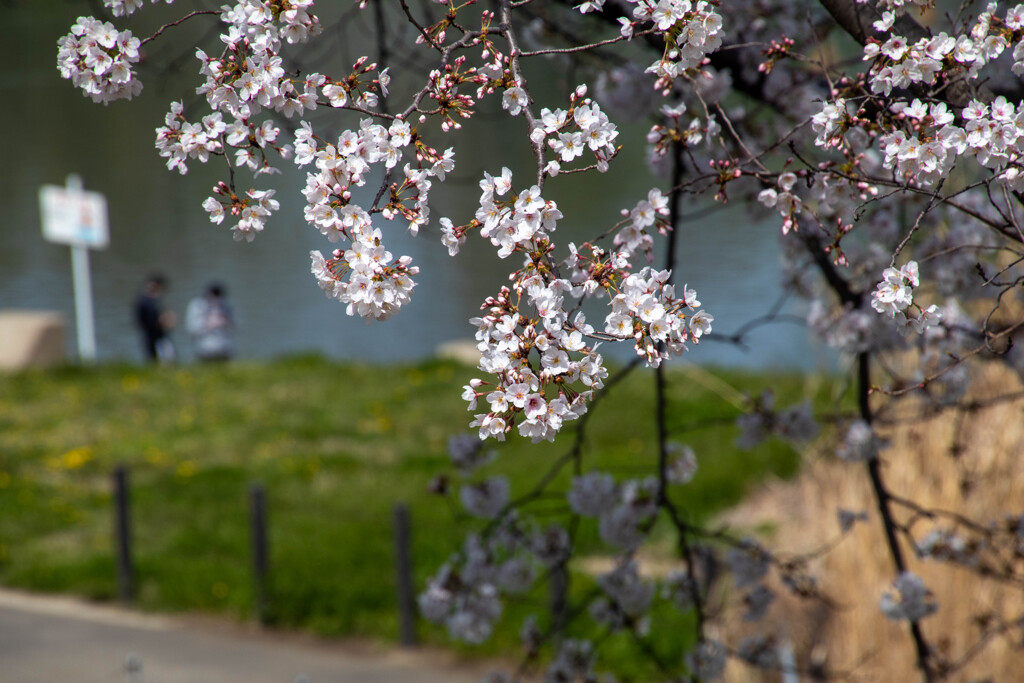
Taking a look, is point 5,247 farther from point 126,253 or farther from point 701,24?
point 701,24

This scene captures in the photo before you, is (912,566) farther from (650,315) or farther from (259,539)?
(650,315)

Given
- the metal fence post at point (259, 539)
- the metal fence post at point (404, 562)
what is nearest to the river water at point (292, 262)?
the metal fence post at point (259, 539)

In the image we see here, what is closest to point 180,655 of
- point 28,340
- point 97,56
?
point 97,56

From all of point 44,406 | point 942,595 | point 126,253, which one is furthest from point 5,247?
point 942,595

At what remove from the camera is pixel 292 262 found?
798 inches

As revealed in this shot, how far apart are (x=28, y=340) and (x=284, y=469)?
547 cm

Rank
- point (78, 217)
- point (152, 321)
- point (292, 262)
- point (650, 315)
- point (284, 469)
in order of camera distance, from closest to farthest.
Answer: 1. point (650, 315)
2. point (284, 469)
3. point (78, 217)
4. point (152, 321)
5. point (292, 262)

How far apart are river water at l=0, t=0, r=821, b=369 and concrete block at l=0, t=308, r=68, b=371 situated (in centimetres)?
131

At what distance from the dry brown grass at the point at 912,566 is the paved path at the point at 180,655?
184cm

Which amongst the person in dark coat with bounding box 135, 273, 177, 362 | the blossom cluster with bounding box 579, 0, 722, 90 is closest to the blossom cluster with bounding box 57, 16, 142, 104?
the blossom cluster with bounding box 579, 0, 722, 90

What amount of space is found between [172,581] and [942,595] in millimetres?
4403

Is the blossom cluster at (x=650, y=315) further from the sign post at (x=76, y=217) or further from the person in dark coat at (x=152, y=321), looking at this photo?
the sign post at (x=76, y=217)

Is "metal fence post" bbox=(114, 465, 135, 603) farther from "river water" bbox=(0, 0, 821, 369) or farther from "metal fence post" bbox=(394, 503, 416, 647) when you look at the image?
"river water" bbox=(0, 0, 821, 369)

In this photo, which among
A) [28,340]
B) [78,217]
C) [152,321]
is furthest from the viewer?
[152,321]
